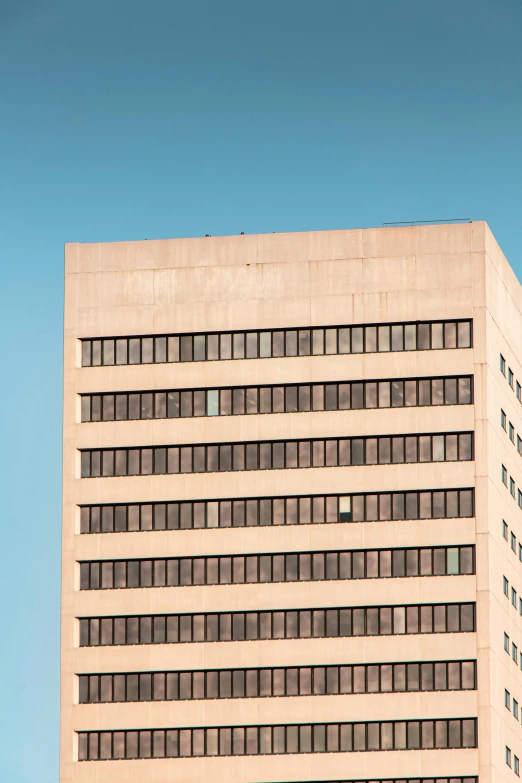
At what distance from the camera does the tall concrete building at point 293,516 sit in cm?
12825

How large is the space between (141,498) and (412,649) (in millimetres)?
22047

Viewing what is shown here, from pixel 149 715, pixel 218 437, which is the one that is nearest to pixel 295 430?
pixel 218 437

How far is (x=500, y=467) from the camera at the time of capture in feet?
440

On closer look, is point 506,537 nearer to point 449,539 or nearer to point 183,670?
point 449,539

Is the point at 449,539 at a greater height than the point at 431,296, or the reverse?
the point at 431,296

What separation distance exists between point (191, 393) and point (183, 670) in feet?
64.5

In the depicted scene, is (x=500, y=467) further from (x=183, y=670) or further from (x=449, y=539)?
(x=183, y=670)

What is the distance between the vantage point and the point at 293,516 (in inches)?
5162

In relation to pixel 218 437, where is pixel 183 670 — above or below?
below

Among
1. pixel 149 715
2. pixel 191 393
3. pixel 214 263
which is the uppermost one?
pixel 214 263

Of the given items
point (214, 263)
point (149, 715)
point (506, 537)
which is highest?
point (214, 263)

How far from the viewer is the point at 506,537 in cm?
13525

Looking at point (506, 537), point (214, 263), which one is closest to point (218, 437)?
point (214, 263)

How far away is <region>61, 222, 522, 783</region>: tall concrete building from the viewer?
128m
